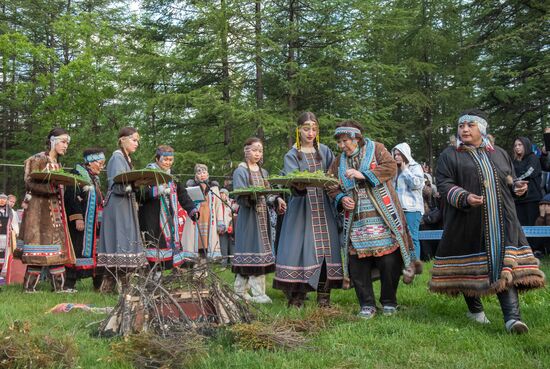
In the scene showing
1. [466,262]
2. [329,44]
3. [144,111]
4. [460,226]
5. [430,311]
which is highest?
[329,44]

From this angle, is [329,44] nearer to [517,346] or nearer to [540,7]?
[540,7]

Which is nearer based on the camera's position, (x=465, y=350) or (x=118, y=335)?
(x=465, y=350)

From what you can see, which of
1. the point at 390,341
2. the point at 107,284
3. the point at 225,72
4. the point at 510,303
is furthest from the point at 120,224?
the point at 225,72

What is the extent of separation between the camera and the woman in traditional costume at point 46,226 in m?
7.63

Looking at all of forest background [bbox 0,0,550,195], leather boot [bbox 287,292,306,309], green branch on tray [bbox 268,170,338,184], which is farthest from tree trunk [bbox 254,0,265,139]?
green branch on tray [bbox 268,170,338,184]

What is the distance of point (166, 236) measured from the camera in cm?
779

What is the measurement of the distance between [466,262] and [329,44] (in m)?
12.9

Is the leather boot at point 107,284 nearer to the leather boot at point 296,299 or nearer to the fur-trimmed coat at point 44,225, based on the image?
the fur-trimmed coat at point 44,225

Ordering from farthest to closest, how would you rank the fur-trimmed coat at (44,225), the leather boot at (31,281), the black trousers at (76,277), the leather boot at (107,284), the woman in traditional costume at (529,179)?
1. the woman in traditional costume at (529,179)
2. the black trousers at (76,277)
3. the leather boot at (31,281)
4. the fur-trimmed coat at (44,225)
5. the leather boot at (107,284)

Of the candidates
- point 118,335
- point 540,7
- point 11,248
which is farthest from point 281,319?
point 540,7

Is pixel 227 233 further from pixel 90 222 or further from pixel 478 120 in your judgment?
pixel 478 120

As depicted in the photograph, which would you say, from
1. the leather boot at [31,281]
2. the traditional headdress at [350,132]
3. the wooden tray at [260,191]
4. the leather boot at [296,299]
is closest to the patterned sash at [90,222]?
the leather boot at [31,281]

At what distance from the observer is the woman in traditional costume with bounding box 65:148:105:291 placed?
8.16 meters

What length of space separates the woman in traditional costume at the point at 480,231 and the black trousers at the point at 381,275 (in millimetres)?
422
